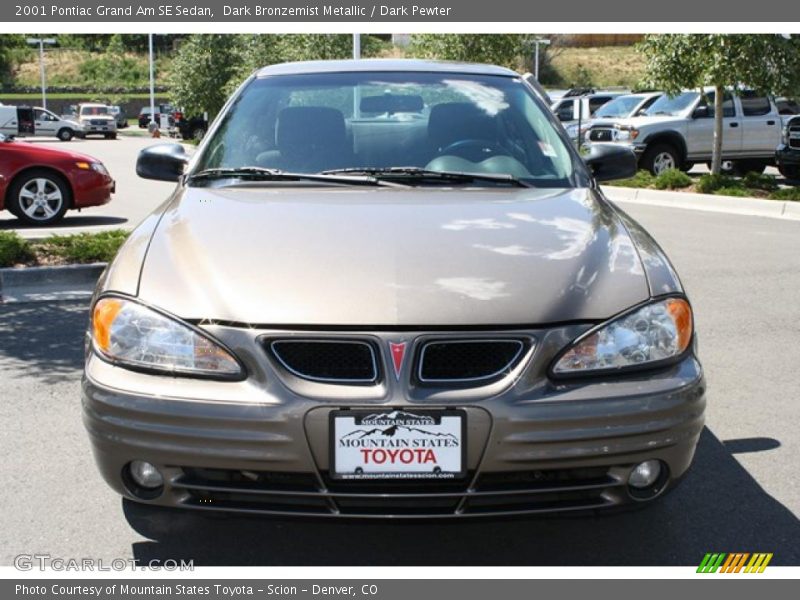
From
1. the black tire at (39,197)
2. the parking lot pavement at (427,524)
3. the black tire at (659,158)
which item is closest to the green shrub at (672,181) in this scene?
the black tire at (659,158)

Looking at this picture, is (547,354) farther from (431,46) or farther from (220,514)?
(431,46)

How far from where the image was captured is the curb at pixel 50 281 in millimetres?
8102

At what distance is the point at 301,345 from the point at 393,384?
30 cm

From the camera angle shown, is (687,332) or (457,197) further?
(457,197)

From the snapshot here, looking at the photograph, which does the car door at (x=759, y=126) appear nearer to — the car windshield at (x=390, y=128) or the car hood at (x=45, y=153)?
the car hood at (x=45, y=153)

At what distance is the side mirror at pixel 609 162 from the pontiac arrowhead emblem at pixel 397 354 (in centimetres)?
218

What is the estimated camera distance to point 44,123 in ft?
175

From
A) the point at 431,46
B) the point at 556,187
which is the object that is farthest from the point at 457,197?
the point at 431,46

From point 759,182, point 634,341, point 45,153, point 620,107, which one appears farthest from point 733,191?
point 634,341
